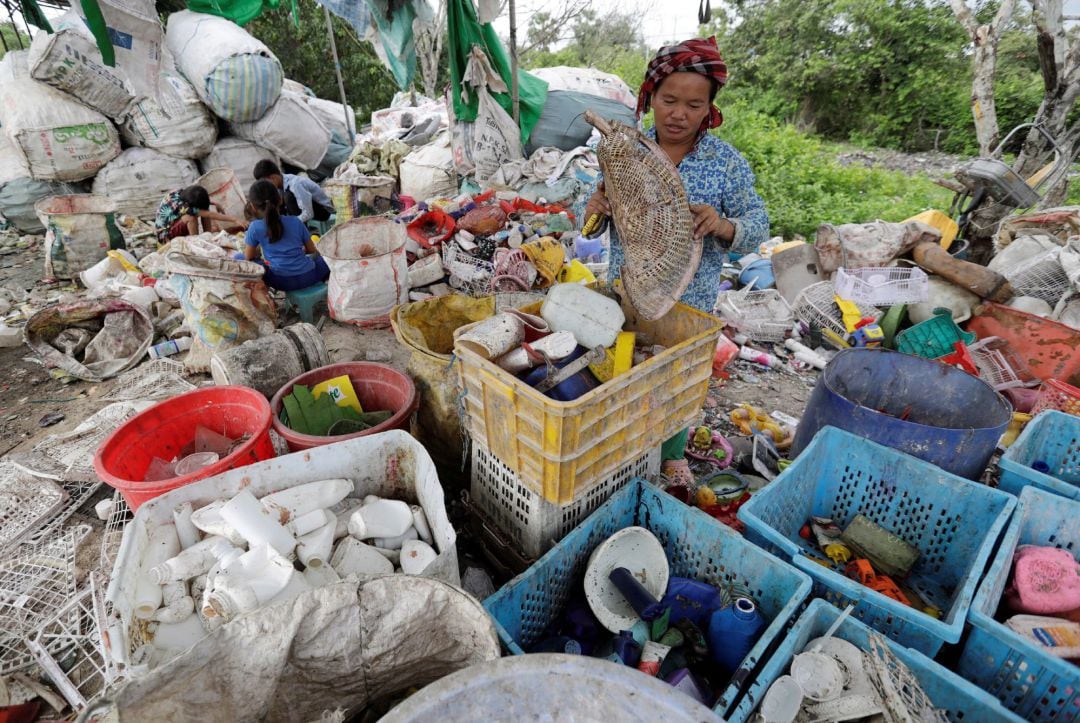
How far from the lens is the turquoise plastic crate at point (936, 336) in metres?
4.12

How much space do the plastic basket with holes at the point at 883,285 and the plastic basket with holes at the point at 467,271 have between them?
3.05 m

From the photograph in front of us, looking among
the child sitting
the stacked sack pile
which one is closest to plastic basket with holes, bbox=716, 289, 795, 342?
the child sitting

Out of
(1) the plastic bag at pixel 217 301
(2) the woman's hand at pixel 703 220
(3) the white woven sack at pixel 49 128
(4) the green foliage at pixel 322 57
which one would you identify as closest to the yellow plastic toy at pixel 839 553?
(2) the woman's hand at pixel 703 220

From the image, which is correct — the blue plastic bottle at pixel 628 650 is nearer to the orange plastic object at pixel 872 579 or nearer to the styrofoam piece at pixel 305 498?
the orange plastic object at pixel 872 579

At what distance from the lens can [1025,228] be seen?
16.1ft

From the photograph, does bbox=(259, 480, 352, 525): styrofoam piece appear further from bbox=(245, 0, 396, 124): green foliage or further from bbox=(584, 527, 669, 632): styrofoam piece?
bbox=(245, 0, 396, 124): green foliage

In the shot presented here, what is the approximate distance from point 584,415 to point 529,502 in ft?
1.71

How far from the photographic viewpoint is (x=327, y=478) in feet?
6.60

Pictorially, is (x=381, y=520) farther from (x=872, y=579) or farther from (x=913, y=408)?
(x=913, y=408)

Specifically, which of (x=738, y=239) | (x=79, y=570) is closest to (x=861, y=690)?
(x=738, y=239)

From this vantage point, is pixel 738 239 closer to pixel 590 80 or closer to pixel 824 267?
pixel 824 267

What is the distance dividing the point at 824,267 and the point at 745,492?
306 cm

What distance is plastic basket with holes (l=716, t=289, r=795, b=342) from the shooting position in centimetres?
482

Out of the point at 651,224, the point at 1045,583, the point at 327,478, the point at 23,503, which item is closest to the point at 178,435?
the point at 327,478
